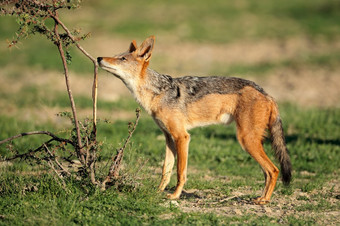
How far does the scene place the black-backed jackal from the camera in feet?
21.9

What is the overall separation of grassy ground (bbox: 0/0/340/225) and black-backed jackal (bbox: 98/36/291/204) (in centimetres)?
60

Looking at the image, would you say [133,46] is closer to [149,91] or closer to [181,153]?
[149,91]

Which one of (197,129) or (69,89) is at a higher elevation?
(69,89)

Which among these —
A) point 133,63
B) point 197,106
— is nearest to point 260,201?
point 197,106

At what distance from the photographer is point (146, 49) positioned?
700cm

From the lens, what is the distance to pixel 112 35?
76.1 feet

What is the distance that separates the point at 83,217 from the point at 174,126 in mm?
2023

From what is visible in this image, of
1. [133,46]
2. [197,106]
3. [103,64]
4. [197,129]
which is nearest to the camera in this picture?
[103,64]

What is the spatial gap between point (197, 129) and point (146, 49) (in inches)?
155

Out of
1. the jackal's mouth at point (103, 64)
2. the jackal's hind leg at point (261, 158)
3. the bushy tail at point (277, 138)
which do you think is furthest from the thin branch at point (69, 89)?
the bushy tail at point (277, 138)

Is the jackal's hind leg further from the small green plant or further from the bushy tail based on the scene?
the small green plant

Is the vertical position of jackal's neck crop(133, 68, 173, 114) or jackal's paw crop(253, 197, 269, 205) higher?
jackal's neck crop(133, 68, 173, 114)

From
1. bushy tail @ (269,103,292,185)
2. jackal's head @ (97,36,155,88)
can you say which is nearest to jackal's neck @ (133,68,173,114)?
jackal's head @ (97,36,155,88)

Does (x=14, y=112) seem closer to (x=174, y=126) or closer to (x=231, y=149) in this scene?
(x=231, y=149)
